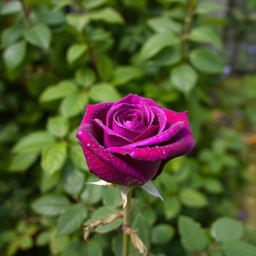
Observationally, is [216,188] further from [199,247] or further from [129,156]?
[129,156]

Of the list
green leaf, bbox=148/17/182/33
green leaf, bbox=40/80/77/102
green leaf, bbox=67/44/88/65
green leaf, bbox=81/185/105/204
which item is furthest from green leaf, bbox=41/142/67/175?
green leaf, bbox=148/17/182/33

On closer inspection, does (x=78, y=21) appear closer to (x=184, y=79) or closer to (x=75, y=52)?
(x=75, y=52)

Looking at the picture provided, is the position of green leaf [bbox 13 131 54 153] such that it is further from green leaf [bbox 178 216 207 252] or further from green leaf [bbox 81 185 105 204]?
green leaf [bbox 178 216 207 252]

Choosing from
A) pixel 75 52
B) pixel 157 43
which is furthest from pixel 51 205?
pixel 157 43

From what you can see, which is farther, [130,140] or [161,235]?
[161,235]

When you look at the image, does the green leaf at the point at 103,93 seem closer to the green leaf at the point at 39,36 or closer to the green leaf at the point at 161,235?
the green leaf at the point at 39,36

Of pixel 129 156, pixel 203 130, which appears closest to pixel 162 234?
pixel 129 156

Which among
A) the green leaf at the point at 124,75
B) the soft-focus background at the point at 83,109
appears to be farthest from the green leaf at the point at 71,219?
the green leaf at the point at 124,75
